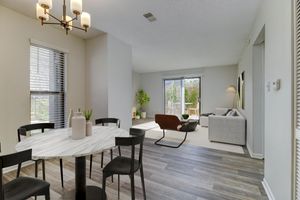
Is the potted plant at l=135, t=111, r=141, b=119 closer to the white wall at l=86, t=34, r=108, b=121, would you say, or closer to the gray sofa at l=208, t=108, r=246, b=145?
the white wall at l=86, t=34, r=108, b=121

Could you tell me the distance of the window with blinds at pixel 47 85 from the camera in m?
3.01

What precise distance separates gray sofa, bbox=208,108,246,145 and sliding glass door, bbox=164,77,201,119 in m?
3.64

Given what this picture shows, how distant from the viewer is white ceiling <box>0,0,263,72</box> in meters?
2.44

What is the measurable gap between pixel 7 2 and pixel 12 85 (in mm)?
1331

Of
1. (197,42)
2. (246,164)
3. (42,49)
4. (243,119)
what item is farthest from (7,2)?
(243,119)

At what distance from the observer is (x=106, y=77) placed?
3.56 m

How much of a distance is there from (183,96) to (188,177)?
19.7 ft

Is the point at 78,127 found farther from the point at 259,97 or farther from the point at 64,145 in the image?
the point at 259,97

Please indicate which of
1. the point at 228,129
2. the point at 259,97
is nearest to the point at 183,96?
the point at 228,129

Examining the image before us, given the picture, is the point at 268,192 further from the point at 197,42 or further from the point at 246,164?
the point at 197,42

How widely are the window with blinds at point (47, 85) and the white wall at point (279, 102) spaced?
3862mm

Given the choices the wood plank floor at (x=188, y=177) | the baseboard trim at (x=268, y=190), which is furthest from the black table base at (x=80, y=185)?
the baseboard trim at (x=268, y=190)

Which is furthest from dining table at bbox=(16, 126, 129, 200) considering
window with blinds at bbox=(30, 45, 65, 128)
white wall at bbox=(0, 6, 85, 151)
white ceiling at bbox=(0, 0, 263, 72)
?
white ceiling at bbox=(0, 0, 263, 72)

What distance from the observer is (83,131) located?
1.67m
